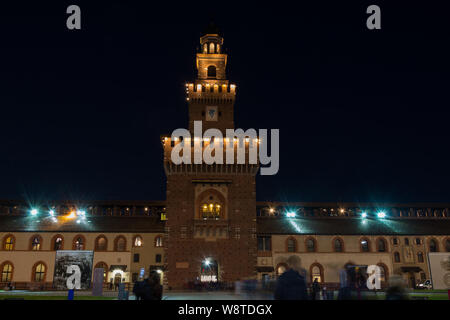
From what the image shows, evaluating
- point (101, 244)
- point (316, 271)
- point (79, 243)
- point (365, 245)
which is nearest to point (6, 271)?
point (79, 243)

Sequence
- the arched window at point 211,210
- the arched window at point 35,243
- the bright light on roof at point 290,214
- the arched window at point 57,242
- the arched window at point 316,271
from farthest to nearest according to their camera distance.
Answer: the bright light on roof at point 290,214 → the arched window at point 57,242 → the arched window at point 35,243 → the arched window at point 316,271 → the arched window at point 211,210

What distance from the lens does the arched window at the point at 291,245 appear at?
54781 mm

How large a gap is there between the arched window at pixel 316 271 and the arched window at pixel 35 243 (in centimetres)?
3891

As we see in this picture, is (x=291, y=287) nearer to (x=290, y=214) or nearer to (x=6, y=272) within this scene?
(x=290, y=214)

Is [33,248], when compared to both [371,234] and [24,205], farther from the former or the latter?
[371,234]

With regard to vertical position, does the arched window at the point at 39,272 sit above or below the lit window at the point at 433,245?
below

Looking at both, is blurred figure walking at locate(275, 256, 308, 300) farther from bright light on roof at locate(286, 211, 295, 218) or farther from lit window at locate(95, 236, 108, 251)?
bright light on roof at locate(286, 211, 295, 218)

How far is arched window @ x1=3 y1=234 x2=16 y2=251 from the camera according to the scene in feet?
178

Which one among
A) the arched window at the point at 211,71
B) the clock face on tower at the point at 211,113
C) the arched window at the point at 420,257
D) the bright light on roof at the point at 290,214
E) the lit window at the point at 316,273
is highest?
the arched window at the point at 211,71

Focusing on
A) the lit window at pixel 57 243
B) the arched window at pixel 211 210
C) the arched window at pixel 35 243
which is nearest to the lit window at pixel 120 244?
the lit window at pixel 57 243

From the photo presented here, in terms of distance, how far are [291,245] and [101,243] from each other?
27.9m

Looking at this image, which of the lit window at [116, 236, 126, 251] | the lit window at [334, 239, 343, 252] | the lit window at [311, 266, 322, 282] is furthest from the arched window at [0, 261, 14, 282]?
the lit window at [334, 239, 343, 252]

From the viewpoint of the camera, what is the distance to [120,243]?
5591 centimetres

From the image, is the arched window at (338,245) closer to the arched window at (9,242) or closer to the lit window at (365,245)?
the lit window at (365,245)
